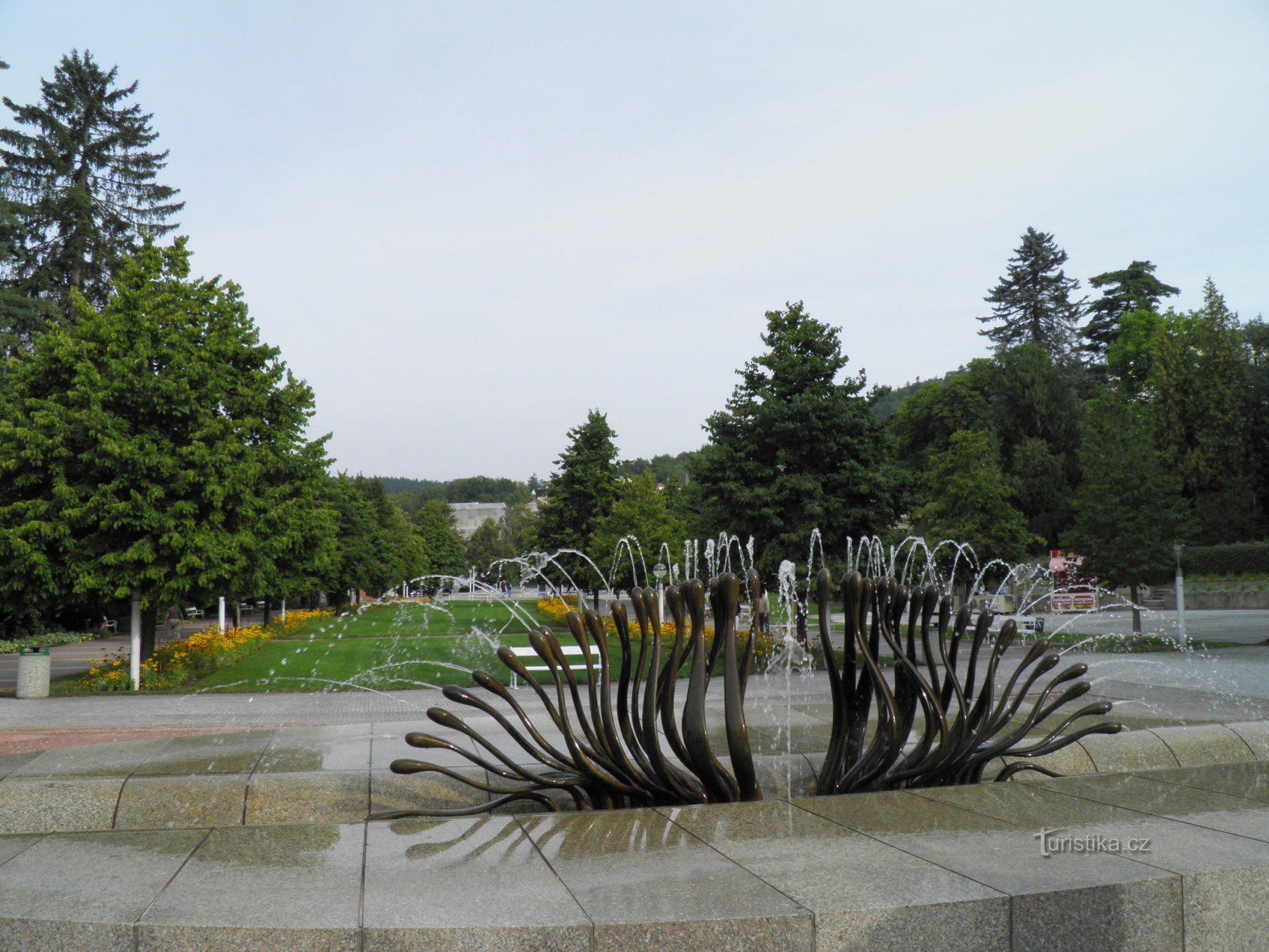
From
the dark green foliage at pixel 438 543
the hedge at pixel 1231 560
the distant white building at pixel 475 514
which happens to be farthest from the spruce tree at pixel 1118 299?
the distant white building at pixel 475 514

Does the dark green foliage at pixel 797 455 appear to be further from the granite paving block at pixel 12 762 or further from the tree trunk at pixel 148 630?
the granite paving block at pixel 12 762

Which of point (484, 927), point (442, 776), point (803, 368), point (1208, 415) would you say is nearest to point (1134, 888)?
point (484, 927)

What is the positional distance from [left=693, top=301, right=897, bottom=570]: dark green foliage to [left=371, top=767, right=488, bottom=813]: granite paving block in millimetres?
14373

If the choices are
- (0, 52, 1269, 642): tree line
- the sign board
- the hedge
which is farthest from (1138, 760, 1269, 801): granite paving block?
the hedge

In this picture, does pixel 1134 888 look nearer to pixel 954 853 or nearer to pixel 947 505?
pixel 954 853

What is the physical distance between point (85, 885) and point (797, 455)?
57.7 feet

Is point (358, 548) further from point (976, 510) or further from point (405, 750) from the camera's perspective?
point (405, 750)

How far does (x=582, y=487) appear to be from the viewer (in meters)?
41.7

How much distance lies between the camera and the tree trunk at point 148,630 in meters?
18.7

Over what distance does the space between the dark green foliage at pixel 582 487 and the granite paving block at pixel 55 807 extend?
35.7 m

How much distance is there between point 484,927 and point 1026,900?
2223 mm

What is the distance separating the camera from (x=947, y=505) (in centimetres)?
2909

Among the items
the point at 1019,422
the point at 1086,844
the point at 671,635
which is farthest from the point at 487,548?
the point at 1086,844

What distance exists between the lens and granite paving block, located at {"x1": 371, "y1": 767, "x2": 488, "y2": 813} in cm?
563
